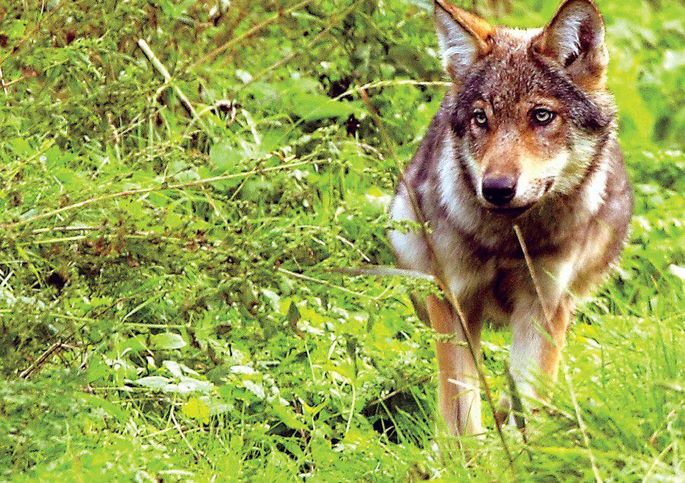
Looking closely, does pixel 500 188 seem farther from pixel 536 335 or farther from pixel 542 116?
pixel 536 335

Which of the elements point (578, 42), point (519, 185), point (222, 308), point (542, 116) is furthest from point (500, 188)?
point (222, 308)

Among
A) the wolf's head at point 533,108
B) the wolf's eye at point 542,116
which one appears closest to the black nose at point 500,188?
the wolf's head at point 533,108

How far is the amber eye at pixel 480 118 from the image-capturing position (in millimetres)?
4391

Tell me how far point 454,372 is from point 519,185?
2.42 feet

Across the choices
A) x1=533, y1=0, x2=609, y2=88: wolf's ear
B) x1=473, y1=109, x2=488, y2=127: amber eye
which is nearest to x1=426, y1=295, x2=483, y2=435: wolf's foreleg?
x1=473, y1=109, x2=488, y2=127: amber eye

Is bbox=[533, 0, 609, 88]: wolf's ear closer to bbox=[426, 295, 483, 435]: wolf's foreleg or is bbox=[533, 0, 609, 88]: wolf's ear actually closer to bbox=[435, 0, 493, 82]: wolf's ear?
bbox=[435, 0, 493, 82]: wolf's ear

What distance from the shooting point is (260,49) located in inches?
261

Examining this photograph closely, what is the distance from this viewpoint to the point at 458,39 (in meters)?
4.66

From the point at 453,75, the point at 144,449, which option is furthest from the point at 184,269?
the point at 453,75

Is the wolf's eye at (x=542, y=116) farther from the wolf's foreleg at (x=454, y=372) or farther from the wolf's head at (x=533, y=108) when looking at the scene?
the wolf's foreleg at (x=454, y=372)

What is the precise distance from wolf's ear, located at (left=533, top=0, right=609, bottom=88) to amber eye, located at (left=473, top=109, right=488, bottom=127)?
301mm

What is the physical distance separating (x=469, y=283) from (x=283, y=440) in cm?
89

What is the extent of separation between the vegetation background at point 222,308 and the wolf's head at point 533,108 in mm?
372

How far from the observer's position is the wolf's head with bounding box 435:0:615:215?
167 inches
